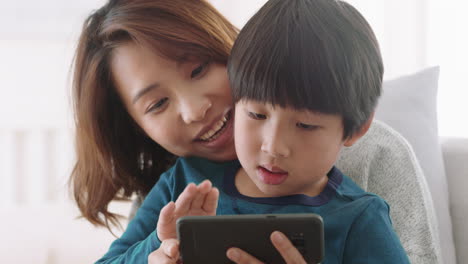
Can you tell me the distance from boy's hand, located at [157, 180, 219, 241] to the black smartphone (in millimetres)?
47

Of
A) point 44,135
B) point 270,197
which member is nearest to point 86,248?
point 44,135

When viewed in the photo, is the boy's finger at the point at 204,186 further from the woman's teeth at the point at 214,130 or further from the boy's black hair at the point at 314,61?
the woman's teeth at the point at 214,130

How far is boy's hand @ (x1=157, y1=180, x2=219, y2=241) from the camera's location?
0.80 metres

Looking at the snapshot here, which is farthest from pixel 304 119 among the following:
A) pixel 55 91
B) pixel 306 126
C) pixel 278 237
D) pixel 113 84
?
pixel 55 91

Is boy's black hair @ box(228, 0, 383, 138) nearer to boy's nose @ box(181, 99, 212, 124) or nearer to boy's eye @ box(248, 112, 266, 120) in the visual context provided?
boy's eye @ box(248, 112, 266, 120)

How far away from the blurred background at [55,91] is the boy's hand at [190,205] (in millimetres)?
1753

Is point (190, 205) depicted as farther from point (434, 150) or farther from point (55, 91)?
point (55, 91)

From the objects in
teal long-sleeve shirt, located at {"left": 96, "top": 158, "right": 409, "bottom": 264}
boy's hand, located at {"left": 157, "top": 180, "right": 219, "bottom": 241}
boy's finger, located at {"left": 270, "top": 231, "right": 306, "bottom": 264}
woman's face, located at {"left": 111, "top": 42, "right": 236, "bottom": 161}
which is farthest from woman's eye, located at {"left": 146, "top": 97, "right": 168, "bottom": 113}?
boy's finger, located at {"left": 270, "top": 231, "right": 306, "bottom": 264}

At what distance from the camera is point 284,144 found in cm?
81

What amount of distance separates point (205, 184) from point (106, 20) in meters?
0.48

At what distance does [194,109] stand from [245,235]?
30 cm

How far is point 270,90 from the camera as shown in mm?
793

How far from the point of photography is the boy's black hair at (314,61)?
785mm

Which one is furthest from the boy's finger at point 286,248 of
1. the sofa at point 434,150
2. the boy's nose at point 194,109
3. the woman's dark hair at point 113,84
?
the sofa at point 434,150
